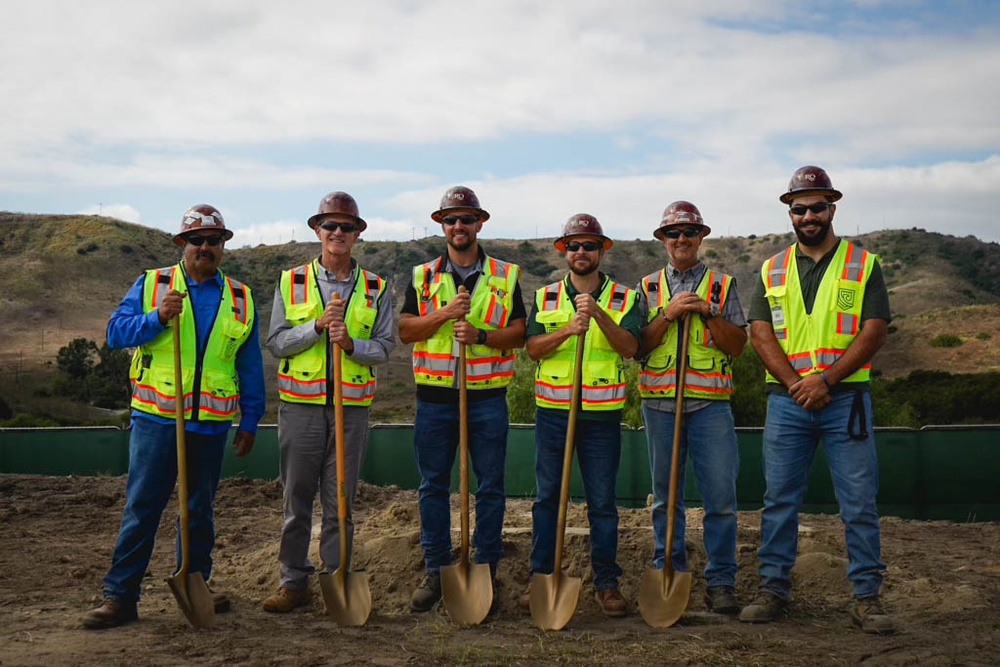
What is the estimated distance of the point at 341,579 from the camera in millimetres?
5789

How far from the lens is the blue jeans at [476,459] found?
6.05 metres

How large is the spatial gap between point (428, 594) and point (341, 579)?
2.05ft

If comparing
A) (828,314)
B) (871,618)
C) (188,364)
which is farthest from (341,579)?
(828,314)

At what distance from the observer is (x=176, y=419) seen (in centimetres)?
564

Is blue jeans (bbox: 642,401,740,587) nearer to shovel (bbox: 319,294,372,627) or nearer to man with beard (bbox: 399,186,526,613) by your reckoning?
man with beard (bbox: 399,186,526,613)

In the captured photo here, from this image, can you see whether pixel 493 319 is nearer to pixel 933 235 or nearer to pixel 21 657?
pixel 21 657

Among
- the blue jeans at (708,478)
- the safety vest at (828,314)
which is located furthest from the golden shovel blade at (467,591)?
the safety vest at (828,314)

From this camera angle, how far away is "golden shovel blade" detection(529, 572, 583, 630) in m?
5.71

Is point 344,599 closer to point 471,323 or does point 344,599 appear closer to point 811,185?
point 471,323

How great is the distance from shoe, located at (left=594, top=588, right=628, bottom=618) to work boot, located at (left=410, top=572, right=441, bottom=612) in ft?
3.33

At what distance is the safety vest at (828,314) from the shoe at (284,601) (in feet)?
11.0

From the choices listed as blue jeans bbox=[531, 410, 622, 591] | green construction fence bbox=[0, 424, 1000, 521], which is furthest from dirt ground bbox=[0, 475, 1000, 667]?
green construction fence bbox=[0, 424, 1000, 521]

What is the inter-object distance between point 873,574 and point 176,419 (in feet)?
13.4

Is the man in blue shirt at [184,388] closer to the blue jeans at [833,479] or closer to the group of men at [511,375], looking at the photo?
the group of men at [511,375]
